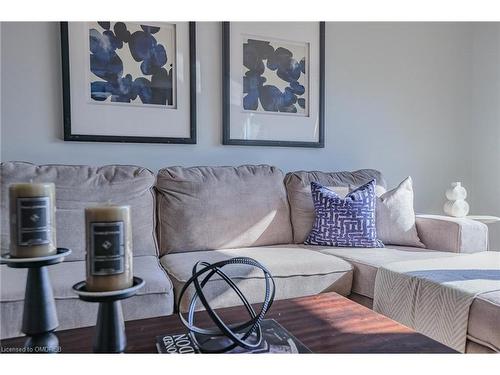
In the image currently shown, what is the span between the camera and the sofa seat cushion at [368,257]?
5.65 feet

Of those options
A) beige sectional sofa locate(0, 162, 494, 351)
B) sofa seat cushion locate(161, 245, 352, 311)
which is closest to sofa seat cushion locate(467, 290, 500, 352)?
beige sectional sofa locate(0, 162, 494, 351)

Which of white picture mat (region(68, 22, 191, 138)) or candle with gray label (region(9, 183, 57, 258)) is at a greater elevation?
white picture mat (region(68, 22, 191, 138))

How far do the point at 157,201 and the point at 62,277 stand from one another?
727 millimetres

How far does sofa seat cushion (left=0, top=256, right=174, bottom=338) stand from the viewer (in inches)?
49.6

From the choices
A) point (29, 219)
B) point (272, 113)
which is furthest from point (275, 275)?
point (272, 113)

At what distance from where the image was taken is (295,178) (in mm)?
2400

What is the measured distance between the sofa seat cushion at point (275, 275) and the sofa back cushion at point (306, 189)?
0.36 m

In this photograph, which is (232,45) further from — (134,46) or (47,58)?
(47,58)

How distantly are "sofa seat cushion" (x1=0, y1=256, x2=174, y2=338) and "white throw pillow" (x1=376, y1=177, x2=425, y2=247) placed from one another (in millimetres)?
1322

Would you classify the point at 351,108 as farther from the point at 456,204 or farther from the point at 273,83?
the point at 456,204

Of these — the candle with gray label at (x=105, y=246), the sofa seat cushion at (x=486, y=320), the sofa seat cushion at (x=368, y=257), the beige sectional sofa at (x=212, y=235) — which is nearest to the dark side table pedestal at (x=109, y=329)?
the candle with gray label at (x=105, y=246)

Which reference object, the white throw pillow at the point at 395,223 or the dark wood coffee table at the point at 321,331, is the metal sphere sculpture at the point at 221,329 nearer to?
the dark wood coffee table at the point at 321,331

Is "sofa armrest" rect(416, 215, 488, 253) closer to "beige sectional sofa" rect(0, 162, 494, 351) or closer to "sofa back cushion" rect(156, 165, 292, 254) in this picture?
"beige sectional sofa" rect(0, 162, 494, 351)
